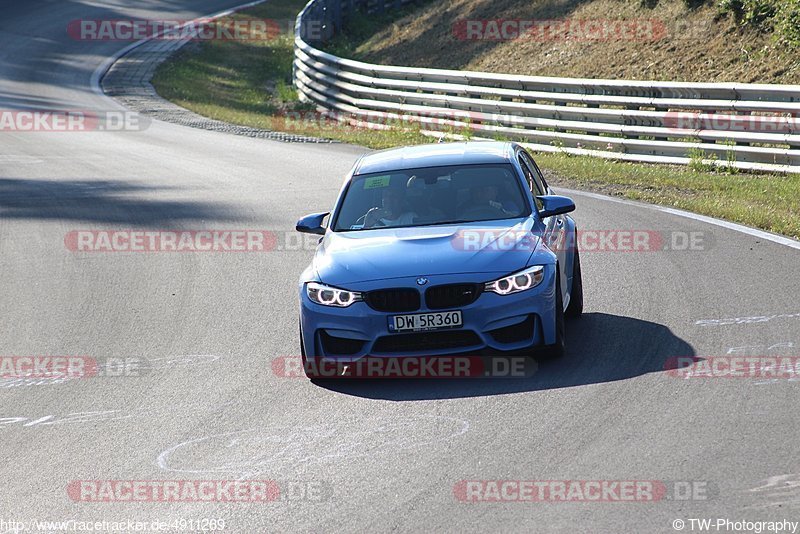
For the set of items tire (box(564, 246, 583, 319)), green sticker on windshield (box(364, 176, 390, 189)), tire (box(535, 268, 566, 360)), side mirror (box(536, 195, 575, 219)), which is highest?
side mirror (box(536, 195, 575, 219))

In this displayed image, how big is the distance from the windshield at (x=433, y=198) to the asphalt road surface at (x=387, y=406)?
43.4 inches

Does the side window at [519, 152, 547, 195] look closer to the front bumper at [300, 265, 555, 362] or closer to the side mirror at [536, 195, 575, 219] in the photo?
the side mirror at [536, 195, 575, 219]

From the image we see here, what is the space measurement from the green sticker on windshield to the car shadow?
1.86m

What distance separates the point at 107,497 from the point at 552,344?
337 cm

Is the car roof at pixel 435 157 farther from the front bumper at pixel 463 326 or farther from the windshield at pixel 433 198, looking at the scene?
the front bumper at pixel 463 326

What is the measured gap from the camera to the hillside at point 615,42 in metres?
23.5

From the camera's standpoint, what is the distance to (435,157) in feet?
33.0

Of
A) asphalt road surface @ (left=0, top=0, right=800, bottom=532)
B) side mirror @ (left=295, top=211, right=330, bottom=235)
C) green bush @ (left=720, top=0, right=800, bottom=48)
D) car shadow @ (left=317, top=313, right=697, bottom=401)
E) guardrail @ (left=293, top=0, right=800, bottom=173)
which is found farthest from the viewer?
green bush @ (left=720, top=0, right=800, bottom=48)

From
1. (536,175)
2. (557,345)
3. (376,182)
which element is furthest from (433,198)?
(557,345)

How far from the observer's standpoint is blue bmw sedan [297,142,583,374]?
8.42 metres

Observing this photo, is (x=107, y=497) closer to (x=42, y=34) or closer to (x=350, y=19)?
(x=350, y=19)

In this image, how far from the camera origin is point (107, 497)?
6.45m

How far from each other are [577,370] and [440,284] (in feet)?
3.60

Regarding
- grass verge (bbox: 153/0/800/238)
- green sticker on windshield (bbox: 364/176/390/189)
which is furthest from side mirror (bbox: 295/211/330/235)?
grass verge (bbox: 153/0/800/238)
